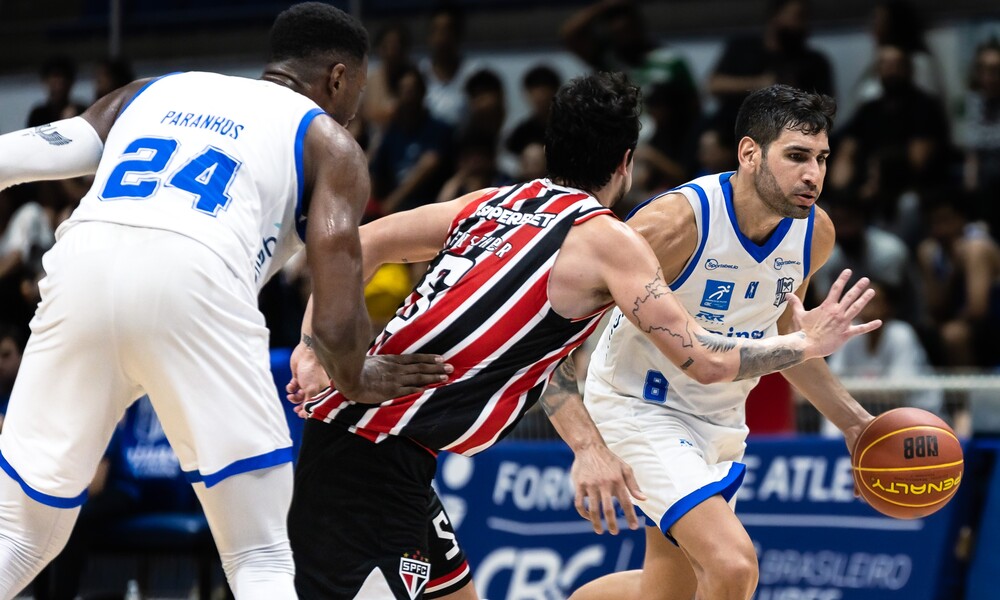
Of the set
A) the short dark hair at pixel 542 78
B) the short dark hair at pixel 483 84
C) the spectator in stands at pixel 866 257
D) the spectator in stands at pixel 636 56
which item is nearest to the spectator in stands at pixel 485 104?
the short dark hair at pixel 483 84

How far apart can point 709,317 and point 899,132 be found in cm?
564

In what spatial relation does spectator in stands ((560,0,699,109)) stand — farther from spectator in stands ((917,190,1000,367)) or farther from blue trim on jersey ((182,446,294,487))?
blue trim on jersey ((182,446,294,487))

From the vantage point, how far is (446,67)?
11.9 m

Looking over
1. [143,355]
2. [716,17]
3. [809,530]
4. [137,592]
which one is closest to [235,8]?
[716,17]

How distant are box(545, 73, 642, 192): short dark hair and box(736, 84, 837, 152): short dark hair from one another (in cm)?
105

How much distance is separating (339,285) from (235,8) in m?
10.7

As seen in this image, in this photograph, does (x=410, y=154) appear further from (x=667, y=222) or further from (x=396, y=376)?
(x=396, y=376)

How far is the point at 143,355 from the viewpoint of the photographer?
12.4ft

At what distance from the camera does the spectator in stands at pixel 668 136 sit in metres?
10.5

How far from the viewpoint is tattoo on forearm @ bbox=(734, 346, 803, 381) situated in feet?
14.5

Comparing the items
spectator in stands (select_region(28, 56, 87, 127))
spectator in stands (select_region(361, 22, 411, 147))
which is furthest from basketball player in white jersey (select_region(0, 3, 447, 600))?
spectator in stands (select_region(28, 56, 87, 127))

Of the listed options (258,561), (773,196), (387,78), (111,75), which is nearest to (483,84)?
(387,78)

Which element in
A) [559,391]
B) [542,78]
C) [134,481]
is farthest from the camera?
[542,78]

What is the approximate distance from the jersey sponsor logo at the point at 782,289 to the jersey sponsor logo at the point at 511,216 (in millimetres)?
1399
